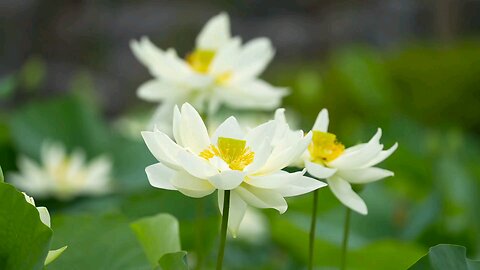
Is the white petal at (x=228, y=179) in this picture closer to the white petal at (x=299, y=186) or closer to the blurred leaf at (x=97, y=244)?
the white petal at (x=299, y=186)

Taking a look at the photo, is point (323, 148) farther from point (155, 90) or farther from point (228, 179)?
point (155, 90)

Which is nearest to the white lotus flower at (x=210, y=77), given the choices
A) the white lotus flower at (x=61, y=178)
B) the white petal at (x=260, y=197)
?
the white petal at (x=260, y=197)

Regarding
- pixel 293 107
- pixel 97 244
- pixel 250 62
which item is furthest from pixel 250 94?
pixel 293 107

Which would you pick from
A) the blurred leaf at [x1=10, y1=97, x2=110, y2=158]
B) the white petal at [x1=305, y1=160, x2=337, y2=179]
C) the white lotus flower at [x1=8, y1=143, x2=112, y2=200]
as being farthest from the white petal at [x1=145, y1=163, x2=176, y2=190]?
the blurred leaf at [x1=10, y1=97, x2=110, y2=158]

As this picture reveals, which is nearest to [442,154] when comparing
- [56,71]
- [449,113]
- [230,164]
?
[230,164]

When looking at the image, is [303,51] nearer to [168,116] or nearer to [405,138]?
[405,138]
